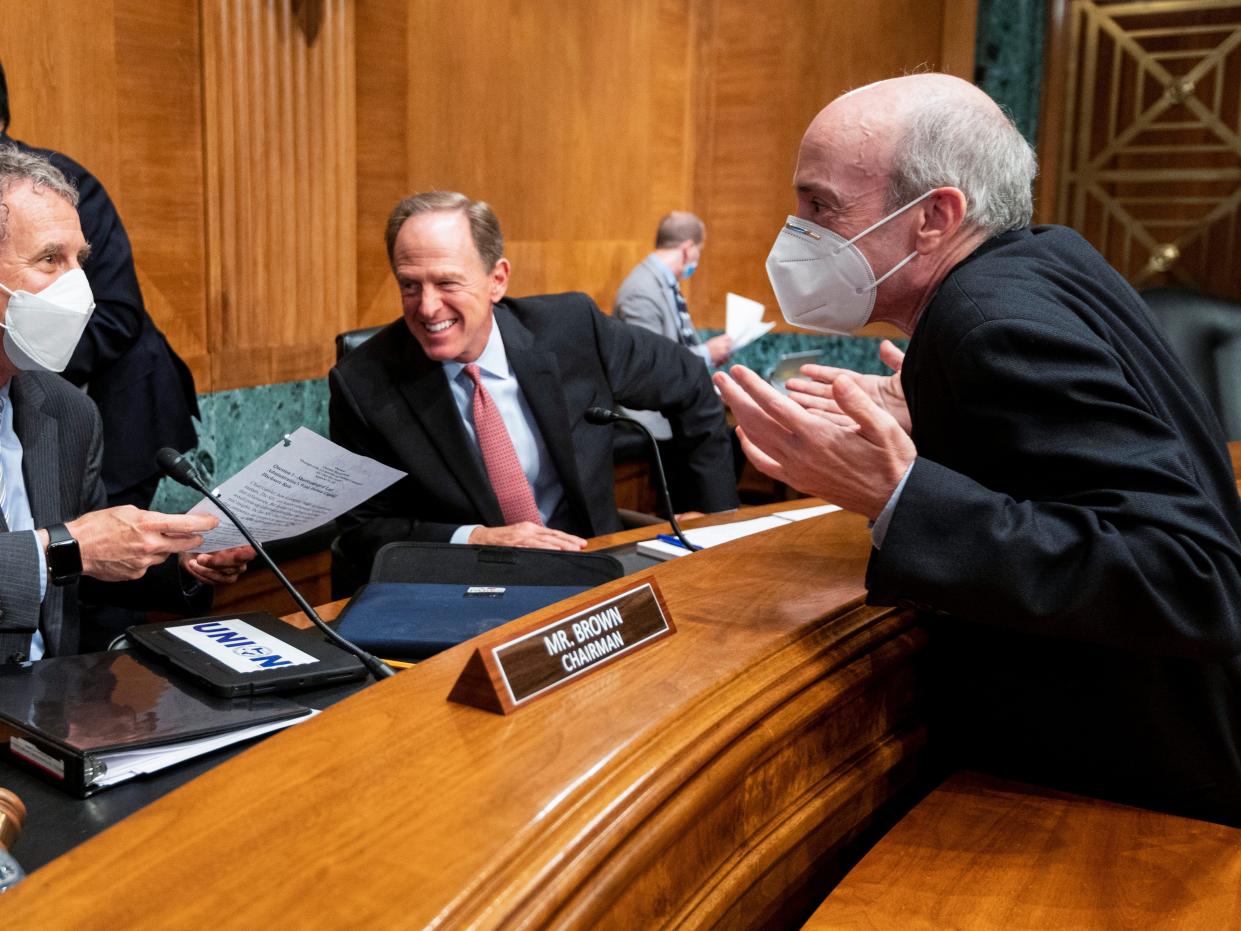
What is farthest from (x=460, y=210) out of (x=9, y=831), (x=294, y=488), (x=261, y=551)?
(x=9, y=831)

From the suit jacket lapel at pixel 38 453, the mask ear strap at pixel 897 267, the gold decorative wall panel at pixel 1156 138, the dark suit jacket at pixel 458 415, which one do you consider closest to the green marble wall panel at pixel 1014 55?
the gold decorative wall panel at pixel 1156 138

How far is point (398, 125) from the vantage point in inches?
199

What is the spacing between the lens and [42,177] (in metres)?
2.06

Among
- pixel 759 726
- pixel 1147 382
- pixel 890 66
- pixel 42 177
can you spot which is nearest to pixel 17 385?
pixel 42 177

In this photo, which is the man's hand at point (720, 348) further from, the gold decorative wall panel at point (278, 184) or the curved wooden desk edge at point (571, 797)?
the curved wooden desk edge at point (571, 797)

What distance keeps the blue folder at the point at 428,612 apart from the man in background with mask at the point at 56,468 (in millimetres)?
266

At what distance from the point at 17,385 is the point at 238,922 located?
1.64 metres

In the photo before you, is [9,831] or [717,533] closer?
[9,831]

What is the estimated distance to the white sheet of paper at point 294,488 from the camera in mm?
1722

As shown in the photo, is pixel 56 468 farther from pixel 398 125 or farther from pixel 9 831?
pixel 398 125

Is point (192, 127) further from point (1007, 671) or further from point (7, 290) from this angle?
point (1007, 671)

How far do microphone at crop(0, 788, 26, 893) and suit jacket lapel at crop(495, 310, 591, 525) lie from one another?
1.79 metres

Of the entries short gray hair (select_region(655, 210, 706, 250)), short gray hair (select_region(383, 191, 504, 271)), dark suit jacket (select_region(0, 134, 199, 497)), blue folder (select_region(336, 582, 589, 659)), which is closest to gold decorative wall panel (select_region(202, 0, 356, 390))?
dark suit jacket (select_region(0, 134, 199, 497))

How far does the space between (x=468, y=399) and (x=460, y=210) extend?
443 millimetres
